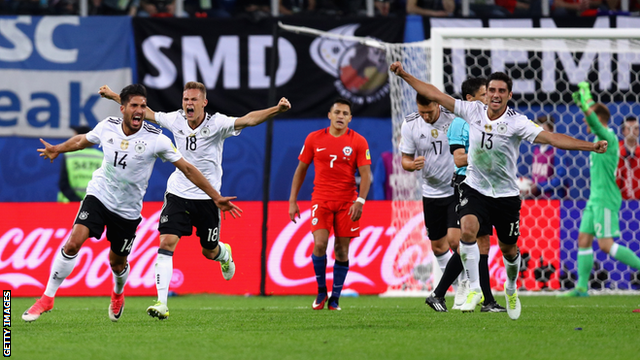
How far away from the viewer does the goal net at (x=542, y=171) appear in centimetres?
1213

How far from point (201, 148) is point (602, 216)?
596 centimetres

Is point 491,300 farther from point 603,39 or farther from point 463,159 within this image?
point 603,39

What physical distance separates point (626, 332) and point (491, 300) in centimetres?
191

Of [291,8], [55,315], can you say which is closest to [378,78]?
[291,8]

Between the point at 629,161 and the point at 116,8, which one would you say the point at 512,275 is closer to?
the point at 629,161

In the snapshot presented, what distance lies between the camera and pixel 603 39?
38.9 ft

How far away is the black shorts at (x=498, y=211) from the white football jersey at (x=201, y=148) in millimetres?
2501

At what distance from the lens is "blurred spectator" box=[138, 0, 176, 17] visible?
16.2 m

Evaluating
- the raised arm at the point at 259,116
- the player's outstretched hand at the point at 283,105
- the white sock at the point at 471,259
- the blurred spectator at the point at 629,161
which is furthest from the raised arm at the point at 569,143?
the blurred spectator at the point at 629,161

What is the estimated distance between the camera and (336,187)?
967 cm

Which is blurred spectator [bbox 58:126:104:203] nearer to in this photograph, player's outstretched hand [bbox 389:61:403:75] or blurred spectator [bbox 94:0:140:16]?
blurred spectator [bbox 94:0:140:16]

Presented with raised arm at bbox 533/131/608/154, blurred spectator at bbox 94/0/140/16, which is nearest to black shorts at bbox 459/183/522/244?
raised arm at bbox 533/131/608/154

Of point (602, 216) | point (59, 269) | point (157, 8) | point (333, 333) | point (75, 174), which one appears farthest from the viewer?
point (157, 8)

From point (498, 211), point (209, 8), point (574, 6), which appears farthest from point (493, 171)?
point (209, 8)
